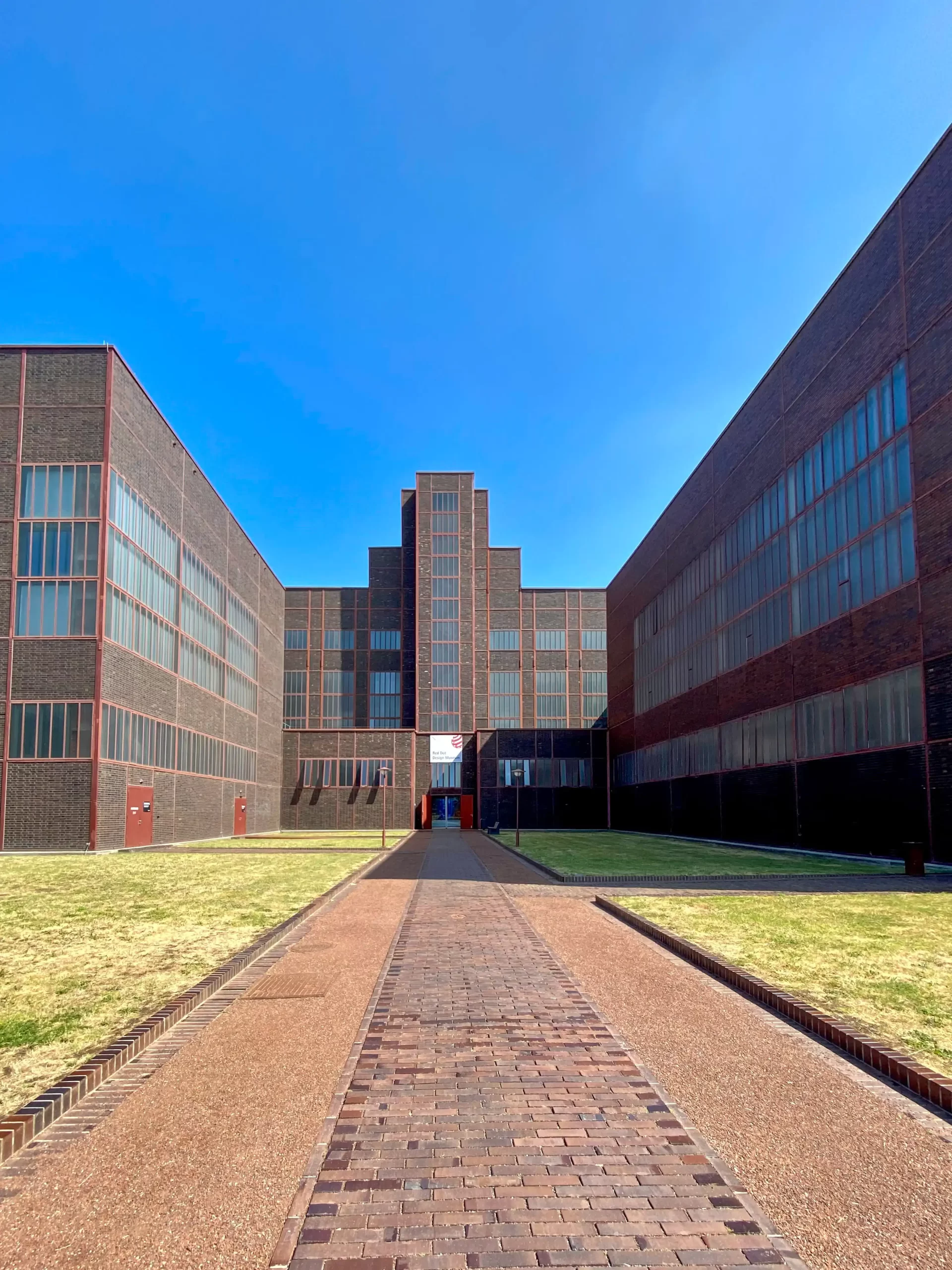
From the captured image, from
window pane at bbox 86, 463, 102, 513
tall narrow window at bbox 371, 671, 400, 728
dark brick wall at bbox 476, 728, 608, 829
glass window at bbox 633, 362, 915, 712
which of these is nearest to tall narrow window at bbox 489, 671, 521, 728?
tall narrow window at bbox 371, 671, 400, 728

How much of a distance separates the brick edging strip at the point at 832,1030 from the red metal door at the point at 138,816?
2833 cm

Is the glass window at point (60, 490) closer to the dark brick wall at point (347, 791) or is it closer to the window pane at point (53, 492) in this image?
the window pane at point (53, 492)

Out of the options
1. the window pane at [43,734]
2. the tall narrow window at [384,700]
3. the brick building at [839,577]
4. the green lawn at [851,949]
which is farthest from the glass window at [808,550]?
the tall narrow window at [384,700]

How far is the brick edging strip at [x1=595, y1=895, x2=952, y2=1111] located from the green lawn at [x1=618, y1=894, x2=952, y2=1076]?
14cm

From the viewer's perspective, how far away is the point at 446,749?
220 ft

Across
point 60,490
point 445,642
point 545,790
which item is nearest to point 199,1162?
point 60,490

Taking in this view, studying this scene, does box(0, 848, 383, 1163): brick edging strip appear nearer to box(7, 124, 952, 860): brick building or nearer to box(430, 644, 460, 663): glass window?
box(7, 124, 952, 860): brick building

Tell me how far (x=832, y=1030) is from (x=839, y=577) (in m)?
25.3

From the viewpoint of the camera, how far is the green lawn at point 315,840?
35219 millimetres

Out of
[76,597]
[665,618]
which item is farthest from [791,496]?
[76,597]

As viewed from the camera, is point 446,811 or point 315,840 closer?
point 315,840

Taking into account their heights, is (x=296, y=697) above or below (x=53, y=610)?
below

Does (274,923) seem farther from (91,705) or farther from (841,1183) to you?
(91,705)

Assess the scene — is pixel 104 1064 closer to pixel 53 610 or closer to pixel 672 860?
pixel 672 860
